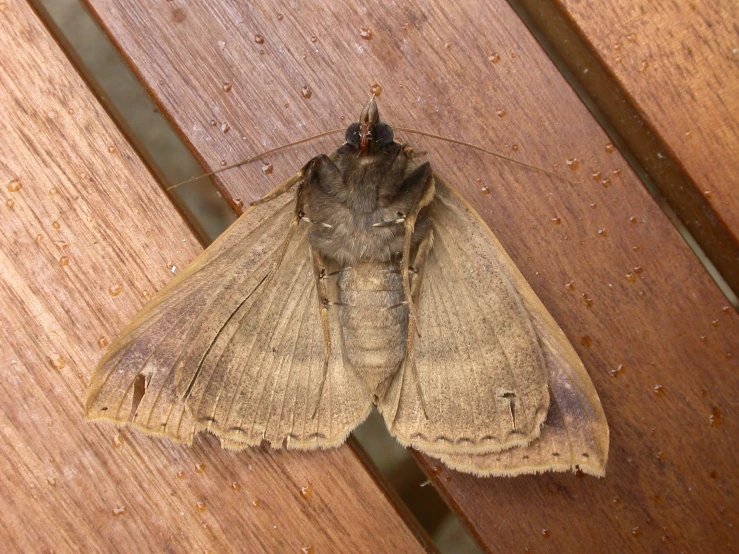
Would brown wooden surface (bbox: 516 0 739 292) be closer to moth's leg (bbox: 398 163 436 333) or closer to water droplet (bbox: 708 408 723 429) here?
water droplet (bbox: 708 408 723 429)

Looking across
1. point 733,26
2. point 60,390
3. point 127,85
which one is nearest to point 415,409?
point 60,390

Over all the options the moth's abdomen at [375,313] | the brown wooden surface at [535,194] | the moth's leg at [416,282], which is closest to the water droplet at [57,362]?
the brown wooden surface at [535,194]

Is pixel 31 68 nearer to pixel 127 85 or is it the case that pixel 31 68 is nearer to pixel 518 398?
pixel 127 85

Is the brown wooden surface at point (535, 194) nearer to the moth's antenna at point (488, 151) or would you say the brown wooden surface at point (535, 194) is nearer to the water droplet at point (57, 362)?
the moth's antenna at point (488, 151)

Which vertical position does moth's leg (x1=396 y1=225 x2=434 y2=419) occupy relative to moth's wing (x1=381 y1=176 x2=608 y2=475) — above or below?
above

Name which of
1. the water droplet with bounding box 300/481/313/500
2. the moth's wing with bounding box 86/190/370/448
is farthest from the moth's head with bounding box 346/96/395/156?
the water droplet with bounding box 300/481/313/500
